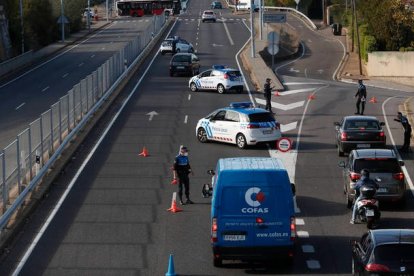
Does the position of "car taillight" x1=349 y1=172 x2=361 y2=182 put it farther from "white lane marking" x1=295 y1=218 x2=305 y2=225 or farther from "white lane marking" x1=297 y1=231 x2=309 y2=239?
"white lane marking" x1=297 y1=231 x2=309 y2=239

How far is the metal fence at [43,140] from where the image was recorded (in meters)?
21.4

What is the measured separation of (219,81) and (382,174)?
2529 centimetres

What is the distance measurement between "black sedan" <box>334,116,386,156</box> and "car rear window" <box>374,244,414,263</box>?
1584 centimetres

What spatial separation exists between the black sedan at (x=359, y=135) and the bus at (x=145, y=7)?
95039mm

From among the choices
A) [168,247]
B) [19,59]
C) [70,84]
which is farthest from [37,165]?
[19,59]

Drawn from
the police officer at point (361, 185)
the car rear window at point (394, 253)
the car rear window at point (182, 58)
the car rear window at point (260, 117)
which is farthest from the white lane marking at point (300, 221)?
the car rear window at point (182, 58)

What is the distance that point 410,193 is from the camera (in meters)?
24.6

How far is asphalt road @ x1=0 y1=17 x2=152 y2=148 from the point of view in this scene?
43.1m

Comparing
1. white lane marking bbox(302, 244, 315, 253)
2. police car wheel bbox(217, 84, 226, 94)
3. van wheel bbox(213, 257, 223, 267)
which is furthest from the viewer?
police car wheel bbox(217, 84, 226, 94)

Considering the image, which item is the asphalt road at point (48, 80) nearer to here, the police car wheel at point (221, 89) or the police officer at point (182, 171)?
the police car wheel at point (221, 89)

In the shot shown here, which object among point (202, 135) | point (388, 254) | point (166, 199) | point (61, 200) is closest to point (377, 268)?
point (388, 254)

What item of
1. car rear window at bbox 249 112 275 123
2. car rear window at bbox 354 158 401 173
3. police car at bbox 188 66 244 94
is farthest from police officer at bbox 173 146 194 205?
police car at bbox 188 66 244 94

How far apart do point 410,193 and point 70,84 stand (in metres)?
35.9

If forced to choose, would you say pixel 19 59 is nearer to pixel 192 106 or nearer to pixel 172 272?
pixel 192 106
